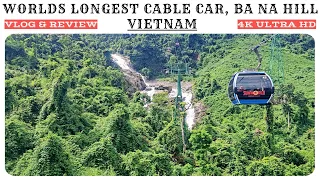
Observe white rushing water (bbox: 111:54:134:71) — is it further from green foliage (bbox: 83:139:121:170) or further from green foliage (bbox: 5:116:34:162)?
green foliage (bbox: 83:139:121:170)

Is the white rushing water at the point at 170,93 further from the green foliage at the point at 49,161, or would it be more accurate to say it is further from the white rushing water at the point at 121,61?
the green foliage at the point at 49,161

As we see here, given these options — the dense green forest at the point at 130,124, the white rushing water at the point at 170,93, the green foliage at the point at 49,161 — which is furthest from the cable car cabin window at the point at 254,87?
the white rushing water at the point at 170,93

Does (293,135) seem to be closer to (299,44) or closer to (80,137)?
(80,137)

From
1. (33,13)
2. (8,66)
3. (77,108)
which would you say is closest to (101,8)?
(33,13)

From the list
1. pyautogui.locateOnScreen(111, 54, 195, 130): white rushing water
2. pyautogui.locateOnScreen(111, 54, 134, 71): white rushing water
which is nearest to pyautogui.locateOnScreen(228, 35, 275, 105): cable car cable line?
pyautogui.locateOnScreen(111, 54, 195, 130): white rushing water

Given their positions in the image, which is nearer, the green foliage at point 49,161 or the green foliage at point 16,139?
the green foliage at point 49,161

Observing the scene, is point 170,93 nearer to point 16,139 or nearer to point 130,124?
point 130,124
